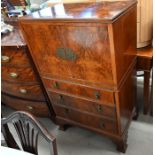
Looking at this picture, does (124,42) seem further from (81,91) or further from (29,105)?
(29,105)

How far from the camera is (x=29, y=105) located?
1.90 m

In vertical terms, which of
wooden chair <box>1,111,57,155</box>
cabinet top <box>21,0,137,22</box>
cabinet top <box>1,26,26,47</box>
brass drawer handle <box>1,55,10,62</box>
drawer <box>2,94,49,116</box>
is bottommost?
drawer <box>2,94,49,116</box>

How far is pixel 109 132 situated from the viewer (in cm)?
157

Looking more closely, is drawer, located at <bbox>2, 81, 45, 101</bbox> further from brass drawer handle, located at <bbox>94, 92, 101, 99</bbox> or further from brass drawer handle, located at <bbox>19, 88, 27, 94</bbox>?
brass drawer handle, located at <bbox>94, 92, 101, 99</bbox>

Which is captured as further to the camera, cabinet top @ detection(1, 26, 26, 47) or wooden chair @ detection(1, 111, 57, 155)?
cabinet top @ detection(1, 26, 26, 47)

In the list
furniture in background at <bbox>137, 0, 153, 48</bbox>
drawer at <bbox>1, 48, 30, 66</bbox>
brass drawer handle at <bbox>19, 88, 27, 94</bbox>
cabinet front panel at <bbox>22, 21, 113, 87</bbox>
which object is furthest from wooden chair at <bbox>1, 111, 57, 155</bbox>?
furniture in background at <bbox>137, 0, 153, 48</bbox>

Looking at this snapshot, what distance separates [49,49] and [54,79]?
0.89ft

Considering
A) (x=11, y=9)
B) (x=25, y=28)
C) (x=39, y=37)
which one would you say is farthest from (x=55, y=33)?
(x=11, y=9)

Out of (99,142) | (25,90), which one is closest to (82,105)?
(99,142)

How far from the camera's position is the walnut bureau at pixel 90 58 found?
1.06 m

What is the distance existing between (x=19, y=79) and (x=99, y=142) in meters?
0.90

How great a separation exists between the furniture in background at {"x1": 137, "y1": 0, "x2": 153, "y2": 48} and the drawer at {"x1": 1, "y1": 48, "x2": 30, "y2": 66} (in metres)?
0.87

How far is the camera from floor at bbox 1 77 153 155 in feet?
5.35

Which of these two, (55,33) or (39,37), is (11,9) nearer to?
(39,37)
